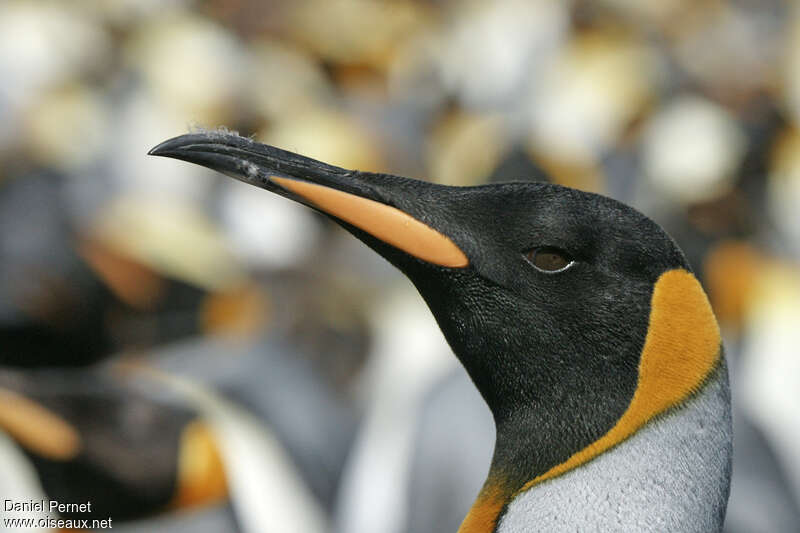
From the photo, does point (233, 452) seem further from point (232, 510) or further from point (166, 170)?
point (166, 170)

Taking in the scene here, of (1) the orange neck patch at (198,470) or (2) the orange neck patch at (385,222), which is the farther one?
(1) the orange neck patch at (198,470)

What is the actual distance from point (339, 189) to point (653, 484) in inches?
13.3

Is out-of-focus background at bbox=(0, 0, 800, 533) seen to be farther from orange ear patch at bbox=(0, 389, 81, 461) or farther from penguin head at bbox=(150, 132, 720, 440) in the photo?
penguin head at bbox=(150, 132, 720, 440)

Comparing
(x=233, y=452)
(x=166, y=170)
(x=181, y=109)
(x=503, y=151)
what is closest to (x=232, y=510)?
(x=233, y=452)

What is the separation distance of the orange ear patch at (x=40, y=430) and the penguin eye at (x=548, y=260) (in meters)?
1.07

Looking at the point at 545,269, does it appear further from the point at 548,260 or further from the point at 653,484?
the point at 653,484

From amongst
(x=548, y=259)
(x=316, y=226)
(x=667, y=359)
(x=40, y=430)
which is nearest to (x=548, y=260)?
(x=548, y=259)

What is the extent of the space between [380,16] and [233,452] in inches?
159

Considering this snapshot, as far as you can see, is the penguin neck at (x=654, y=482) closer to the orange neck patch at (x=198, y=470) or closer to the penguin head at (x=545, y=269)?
the penguin head at (x=545, y=269)

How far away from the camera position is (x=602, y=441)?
795mm

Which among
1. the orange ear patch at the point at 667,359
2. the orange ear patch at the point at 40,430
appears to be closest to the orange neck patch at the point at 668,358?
the orange ear patch at the point at 667,359

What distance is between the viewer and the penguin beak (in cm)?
75

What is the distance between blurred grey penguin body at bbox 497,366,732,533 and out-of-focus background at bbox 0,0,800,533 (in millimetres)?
1042

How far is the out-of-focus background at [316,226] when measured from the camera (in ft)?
6.31
